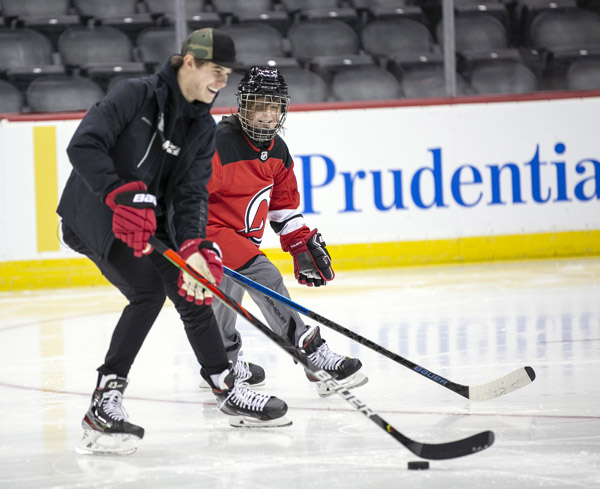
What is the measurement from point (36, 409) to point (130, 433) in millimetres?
632

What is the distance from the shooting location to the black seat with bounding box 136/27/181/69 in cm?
616

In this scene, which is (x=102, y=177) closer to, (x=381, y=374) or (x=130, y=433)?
(x=130, y=433)

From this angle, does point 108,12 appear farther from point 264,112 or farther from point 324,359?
point 324,359

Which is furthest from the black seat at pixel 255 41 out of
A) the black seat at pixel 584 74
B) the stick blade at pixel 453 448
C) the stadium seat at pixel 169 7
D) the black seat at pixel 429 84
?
the stick blade at pixel 453 448

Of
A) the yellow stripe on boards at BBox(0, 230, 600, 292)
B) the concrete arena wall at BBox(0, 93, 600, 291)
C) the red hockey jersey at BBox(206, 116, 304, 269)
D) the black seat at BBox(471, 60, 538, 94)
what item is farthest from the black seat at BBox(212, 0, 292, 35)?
the red hockey jersey at BBox(206, 116, 304, 269)

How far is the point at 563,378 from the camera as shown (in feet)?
10.1

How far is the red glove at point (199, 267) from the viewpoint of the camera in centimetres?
238

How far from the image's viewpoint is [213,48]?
7.55ft

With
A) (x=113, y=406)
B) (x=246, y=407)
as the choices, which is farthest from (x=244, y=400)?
(x=113, y=406)

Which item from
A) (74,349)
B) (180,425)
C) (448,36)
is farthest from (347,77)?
(180,425)

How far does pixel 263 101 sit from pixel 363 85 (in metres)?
3.49

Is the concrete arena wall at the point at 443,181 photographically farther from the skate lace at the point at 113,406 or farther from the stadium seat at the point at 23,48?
the skate lace at the point at 113,406

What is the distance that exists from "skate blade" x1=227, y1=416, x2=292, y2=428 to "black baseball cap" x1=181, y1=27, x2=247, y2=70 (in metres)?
0.97

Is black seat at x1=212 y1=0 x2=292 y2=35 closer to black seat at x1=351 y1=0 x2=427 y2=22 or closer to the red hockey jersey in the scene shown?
black seat at x1=351 y1=0 x2=427 y2=22
